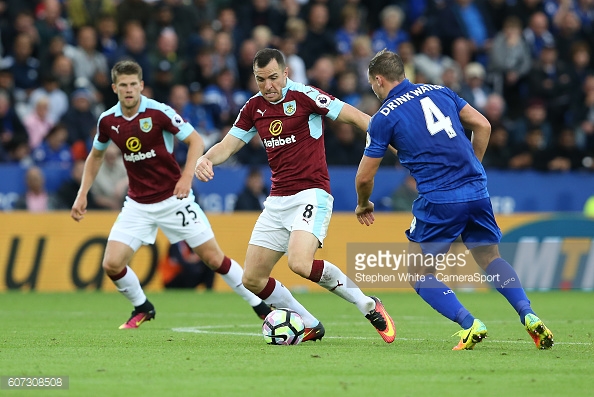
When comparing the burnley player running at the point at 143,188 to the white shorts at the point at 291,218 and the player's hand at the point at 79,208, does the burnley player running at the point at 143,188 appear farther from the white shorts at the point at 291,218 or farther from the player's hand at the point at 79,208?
the white shorts at the point at 291,218

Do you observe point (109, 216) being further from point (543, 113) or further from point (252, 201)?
point (543, 113)

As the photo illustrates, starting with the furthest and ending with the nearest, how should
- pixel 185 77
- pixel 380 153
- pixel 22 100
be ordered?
pixel 185 77 < pixel 22 100 < pixel 380 153

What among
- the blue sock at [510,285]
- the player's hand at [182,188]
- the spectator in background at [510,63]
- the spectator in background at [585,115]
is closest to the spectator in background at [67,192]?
the player's hand at [182,188]

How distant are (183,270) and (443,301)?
9.54 meters

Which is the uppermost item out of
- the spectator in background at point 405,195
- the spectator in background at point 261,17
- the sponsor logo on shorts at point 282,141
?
the spectator in background at point 261,17

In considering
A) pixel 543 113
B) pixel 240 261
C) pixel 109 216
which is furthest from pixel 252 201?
pixel 543 113

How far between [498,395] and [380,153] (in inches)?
113

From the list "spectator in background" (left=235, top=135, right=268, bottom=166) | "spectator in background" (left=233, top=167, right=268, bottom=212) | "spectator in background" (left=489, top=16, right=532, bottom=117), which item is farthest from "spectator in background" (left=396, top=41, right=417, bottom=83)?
"spectator in background" (left=233, top=167, right=268, bottom=212)

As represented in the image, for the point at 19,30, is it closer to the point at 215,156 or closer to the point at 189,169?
the point at 189,169

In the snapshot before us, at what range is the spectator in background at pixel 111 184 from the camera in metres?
17.8

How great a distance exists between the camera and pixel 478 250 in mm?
8805

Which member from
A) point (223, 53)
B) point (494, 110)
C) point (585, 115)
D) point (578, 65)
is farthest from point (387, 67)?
point (578, 65)

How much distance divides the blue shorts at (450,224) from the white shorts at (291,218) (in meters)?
0.96

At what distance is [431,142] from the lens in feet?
28.0
